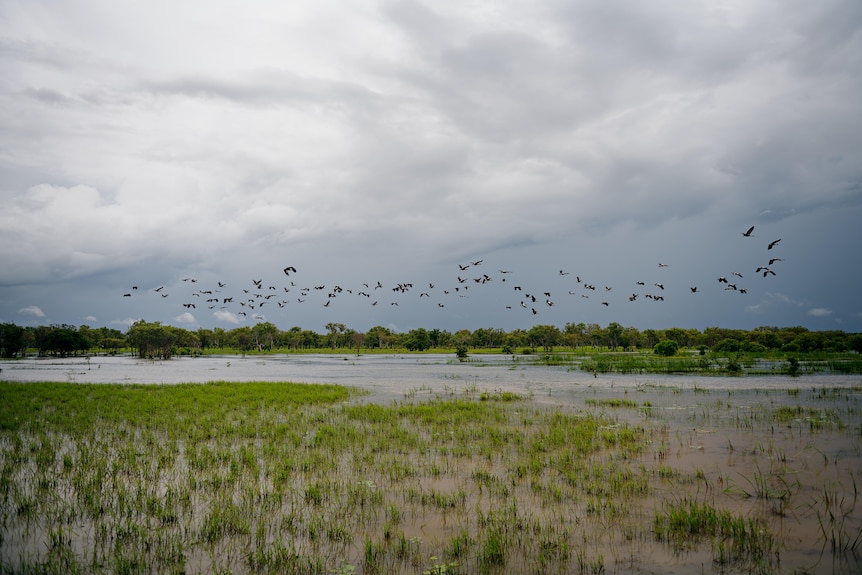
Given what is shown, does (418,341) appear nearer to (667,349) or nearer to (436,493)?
(667,349)

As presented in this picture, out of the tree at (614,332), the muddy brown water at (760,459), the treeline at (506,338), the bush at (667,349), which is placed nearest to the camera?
the muddy brown water at (760,459)

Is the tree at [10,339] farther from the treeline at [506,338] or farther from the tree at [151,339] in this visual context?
the tree at [151,339]

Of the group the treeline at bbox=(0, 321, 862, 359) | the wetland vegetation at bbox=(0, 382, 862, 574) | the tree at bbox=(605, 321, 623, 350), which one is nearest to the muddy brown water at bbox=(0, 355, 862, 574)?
the wetland vegetation at bbox=(0, 382, 862, 574)

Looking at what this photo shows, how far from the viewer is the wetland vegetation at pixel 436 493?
799 cm

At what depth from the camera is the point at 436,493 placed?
11.2 m

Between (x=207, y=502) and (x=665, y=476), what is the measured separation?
36.3 ft

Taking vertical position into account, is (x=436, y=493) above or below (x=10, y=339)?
below

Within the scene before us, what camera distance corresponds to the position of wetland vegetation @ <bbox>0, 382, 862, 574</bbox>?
7988 mm

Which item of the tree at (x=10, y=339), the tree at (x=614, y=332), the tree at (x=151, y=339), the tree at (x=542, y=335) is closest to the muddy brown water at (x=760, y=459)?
the tree at (x=151, y=339)

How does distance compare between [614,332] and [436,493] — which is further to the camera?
[614,332]

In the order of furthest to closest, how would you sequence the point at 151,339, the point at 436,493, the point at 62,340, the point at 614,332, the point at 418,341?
the point at 418,341 < the point at 614,332 < the point at 62,340 < the point at 151,339 < the point at 436,493

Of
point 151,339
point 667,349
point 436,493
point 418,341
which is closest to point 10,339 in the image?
point 151,339

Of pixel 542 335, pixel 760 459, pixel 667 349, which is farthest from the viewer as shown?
pixel 542 335

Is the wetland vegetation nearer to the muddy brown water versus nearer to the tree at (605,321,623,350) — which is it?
the muddy brown water
